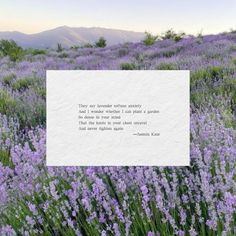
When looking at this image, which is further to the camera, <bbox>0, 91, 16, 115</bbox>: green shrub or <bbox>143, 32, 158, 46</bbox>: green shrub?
<bbox>143, 32, 158, 46</bbox>: green shrub

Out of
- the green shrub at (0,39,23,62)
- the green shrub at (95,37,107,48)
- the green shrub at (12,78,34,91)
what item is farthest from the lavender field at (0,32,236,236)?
the green shrub at (95,37,107,48)

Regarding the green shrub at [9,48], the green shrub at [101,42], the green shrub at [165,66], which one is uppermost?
the green shrub at [101,42]

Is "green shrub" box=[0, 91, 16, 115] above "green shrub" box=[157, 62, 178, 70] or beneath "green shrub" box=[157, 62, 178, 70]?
beneath

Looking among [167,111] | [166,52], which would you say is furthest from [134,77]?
[166,52]

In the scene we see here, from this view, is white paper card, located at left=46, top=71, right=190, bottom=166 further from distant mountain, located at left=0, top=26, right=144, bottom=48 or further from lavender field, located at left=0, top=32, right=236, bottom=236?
distant mountain, located at left=0, top=26, right=144, bottom=48

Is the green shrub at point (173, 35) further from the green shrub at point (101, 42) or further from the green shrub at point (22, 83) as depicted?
the green shrub at point (22, 83)

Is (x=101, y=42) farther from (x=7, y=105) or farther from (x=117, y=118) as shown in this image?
(x=117, y=118)

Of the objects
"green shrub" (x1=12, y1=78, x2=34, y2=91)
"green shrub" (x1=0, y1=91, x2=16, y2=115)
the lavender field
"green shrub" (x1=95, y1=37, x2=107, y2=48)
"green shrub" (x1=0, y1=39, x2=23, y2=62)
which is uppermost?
"green shrub" (x1=95, y1=37, x2=107, y2=48)

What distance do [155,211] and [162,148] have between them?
530 millimetres

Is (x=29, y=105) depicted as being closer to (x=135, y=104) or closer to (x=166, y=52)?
(x=135, y=104)

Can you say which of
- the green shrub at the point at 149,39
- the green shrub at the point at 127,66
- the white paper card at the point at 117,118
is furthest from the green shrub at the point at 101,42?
the white paper card at the point at 117,118

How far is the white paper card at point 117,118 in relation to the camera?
7.29ft

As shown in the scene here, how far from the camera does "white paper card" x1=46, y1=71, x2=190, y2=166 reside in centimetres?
222

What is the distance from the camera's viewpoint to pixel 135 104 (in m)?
2.38
